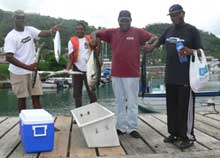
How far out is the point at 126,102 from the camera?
627 cm

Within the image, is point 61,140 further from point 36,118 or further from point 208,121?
point 208,121

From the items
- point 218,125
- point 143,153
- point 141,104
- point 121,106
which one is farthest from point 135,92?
point 141,104

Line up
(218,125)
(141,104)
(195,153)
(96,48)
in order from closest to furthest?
1. (195,153)
2. (96,48)
3. (218,125)
4. (141,104)

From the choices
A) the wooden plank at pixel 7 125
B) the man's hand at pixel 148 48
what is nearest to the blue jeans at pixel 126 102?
the man's hand at pixel 148 48

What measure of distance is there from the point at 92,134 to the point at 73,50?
2.02 meters

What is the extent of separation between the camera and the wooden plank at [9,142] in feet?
17.3

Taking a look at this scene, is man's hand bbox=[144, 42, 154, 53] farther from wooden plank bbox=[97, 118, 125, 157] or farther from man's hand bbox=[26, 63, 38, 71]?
man's hand bbox=[26, 63, 38, 71]

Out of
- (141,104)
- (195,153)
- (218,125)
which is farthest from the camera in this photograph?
(141,104)

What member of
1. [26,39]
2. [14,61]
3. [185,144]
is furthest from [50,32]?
[185,144]

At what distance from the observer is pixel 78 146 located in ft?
18.4

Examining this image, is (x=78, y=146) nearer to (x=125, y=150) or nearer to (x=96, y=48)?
(x=125, y=150)

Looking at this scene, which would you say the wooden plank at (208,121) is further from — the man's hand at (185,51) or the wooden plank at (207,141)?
the man's hand at (185,51)

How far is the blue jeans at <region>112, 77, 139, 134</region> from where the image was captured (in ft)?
20.1

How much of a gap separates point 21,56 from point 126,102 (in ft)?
5.53
